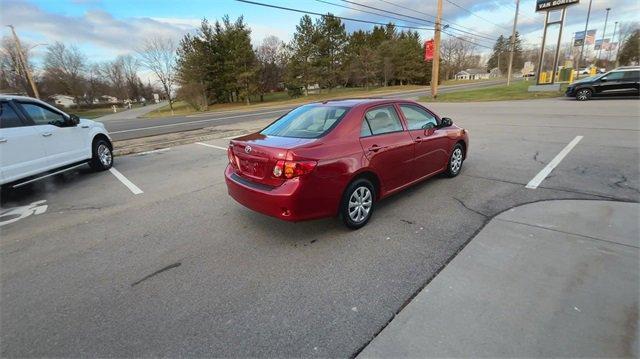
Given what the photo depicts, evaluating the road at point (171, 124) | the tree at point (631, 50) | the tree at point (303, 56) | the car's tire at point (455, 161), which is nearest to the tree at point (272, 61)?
the tree at point (303, 56)

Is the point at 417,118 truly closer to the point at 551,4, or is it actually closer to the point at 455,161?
the point at 455,161

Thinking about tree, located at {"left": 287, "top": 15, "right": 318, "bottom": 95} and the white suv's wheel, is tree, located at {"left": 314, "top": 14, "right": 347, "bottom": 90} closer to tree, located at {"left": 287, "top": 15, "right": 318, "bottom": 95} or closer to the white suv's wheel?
tree, located at {"left": 287, "top": 15, "right": 318, "bottom": 95}

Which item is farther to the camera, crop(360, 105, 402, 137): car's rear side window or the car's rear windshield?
crop(360, 105, 402, 137): car's rear side window

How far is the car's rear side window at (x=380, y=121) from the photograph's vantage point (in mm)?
4031

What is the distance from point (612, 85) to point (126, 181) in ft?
73.4

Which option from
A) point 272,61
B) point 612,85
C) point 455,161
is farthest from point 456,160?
point 272,61

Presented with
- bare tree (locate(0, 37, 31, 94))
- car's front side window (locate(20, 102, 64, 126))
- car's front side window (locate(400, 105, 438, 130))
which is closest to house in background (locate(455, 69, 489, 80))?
bare tree (locate(0, 37, 31, 94))

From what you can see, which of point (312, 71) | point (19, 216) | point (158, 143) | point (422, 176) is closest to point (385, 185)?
point (422, 176)

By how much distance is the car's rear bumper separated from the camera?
3.34 metres

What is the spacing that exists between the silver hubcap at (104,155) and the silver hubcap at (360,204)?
6610mm

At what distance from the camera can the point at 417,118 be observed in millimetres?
4879

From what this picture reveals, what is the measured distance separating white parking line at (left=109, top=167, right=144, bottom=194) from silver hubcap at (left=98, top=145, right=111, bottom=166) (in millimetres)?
196

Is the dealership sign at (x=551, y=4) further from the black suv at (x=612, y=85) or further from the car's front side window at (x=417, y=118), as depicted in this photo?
the car's front side window at (x=417, y=118)

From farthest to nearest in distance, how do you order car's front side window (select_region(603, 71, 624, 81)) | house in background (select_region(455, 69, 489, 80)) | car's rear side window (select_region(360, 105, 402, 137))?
house in background (select_region(455, 69, 489, 80))
car's front side window (select_region(603, 71, 624, 81))
car's rear side window (select_region(360, 105, 402, 137))
